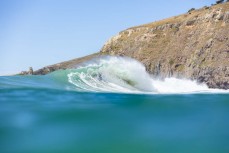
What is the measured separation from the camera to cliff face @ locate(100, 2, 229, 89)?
207 feet

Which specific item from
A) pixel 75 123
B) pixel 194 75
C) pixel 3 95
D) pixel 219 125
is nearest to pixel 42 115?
pixel 75 123

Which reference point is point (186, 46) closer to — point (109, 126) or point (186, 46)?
point (186, 46)

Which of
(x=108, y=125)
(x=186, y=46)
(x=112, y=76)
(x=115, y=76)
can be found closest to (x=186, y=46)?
(x=186, y=46)

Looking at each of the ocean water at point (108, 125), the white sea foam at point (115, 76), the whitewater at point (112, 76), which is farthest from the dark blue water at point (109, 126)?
the white sea foam at point (115, 76)

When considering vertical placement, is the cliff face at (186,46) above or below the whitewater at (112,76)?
above

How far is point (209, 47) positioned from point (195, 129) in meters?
58.4

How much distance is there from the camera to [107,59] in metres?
48.3

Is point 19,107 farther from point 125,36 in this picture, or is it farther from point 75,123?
point 125,36

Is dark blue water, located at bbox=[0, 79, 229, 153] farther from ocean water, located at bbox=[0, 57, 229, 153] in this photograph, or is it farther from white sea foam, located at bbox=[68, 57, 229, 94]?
white sea foam, located at bbox=[68, 57, 229, 94]

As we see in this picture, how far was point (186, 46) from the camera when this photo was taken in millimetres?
73812

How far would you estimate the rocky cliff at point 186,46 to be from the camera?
207ft

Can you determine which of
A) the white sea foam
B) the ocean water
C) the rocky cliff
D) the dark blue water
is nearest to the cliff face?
the rocky cliff

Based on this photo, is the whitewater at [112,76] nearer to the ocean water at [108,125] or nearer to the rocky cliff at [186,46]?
the ocean water at [108,125]

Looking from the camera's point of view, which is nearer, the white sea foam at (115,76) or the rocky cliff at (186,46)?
the white sea foam at (115,76)
